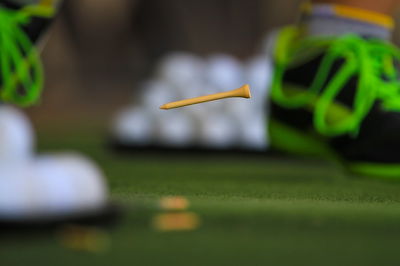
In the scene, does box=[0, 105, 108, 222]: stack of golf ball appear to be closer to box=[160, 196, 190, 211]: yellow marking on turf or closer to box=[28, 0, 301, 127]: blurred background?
box=[160, 196, 190, 211]: yellow marking on turf

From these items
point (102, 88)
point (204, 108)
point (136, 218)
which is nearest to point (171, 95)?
point (204, 108)

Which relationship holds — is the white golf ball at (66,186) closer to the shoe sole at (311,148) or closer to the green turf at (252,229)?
the green turf at (252,229)

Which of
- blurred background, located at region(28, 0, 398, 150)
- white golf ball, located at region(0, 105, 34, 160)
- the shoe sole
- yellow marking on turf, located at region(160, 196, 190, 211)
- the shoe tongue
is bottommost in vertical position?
blurred background, located at region(28, 0, 398, 150)

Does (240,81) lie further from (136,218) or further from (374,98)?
(136,218)

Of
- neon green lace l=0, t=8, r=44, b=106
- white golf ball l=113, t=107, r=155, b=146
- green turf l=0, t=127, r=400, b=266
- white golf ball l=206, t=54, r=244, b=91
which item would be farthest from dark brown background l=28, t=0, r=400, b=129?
green turf l=0, t=127, r=400, b=266

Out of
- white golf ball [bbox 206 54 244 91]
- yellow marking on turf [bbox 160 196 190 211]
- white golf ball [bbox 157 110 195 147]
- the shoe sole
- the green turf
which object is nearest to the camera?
the green turf

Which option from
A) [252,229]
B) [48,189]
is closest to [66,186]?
[48,189]

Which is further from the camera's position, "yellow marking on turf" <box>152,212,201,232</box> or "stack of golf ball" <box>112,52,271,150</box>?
"stack of golf ball" <box>112,52,271,150</box>
